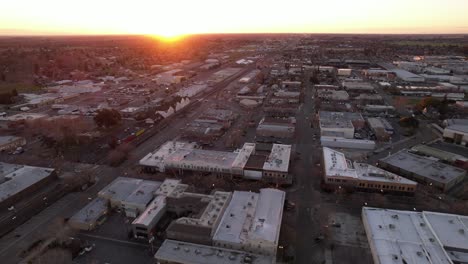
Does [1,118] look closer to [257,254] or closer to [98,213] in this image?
[98,213]

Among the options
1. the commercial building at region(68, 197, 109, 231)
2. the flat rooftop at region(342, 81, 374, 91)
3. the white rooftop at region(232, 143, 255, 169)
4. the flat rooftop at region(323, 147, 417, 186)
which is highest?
the flat rooftop at region(342, 81, 374, 91)

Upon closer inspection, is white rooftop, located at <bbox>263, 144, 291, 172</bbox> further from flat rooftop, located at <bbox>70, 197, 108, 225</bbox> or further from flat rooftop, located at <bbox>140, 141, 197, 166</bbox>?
flat rooftop, located at <bbox>70, 197, 108, 225</bbox>

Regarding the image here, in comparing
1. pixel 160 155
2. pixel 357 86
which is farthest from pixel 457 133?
pixel 160 155

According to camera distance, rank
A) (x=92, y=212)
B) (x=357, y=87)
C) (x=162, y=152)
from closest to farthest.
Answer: (x=92, y=212)
(x=162, y=152)
(x=357, y=87)

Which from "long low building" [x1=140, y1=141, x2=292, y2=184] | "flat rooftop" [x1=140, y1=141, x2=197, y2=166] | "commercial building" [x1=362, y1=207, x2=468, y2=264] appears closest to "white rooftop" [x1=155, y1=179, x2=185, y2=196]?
"long low building" [x1=140, y1=141, x2=292, y2=184]

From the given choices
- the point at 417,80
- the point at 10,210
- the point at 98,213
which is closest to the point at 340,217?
the point at 98,213

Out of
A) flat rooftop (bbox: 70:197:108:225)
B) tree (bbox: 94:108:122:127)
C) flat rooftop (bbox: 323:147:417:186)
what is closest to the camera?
flat rooftop (bbox: 70:197:108:225)

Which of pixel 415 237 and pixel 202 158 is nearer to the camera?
pixel 415 237

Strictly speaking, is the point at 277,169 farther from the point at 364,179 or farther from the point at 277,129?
the point at 277,129
